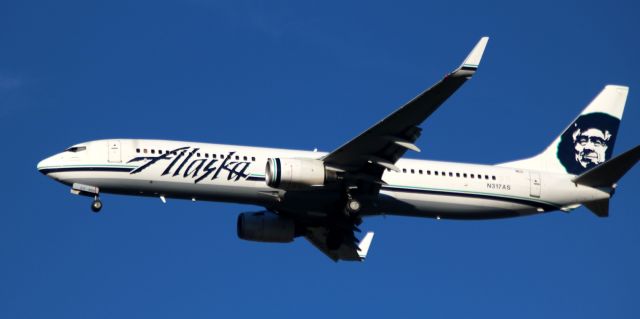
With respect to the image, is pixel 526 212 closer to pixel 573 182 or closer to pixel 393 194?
pixel 573 182

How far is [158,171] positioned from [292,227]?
866 cm

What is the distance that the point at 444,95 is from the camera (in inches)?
2057

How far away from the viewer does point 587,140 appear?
6538 centimetres

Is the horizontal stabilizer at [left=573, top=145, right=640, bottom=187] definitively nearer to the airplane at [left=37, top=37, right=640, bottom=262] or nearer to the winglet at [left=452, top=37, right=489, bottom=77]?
the airplane at [left=37, top=37, right=640, bottom=262]

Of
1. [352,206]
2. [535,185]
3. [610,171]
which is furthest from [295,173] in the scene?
[610,171]

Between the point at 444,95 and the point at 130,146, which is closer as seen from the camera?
the point at 444,95

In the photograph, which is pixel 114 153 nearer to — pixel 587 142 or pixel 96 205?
pixel 96 205

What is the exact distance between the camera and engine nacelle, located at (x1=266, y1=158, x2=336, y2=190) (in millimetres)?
56781

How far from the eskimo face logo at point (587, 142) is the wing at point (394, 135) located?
1151 centimetres

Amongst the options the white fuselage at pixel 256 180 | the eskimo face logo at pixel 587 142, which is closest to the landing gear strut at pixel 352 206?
the white fuselage at pixel 256 180

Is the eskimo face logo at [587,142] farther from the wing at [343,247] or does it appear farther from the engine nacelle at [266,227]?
the engine nacelle at [266,227]

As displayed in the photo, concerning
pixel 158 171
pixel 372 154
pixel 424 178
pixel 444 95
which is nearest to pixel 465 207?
pixel 424 178

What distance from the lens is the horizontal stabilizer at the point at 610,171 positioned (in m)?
57.7

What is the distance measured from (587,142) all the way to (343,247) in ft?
45.6
